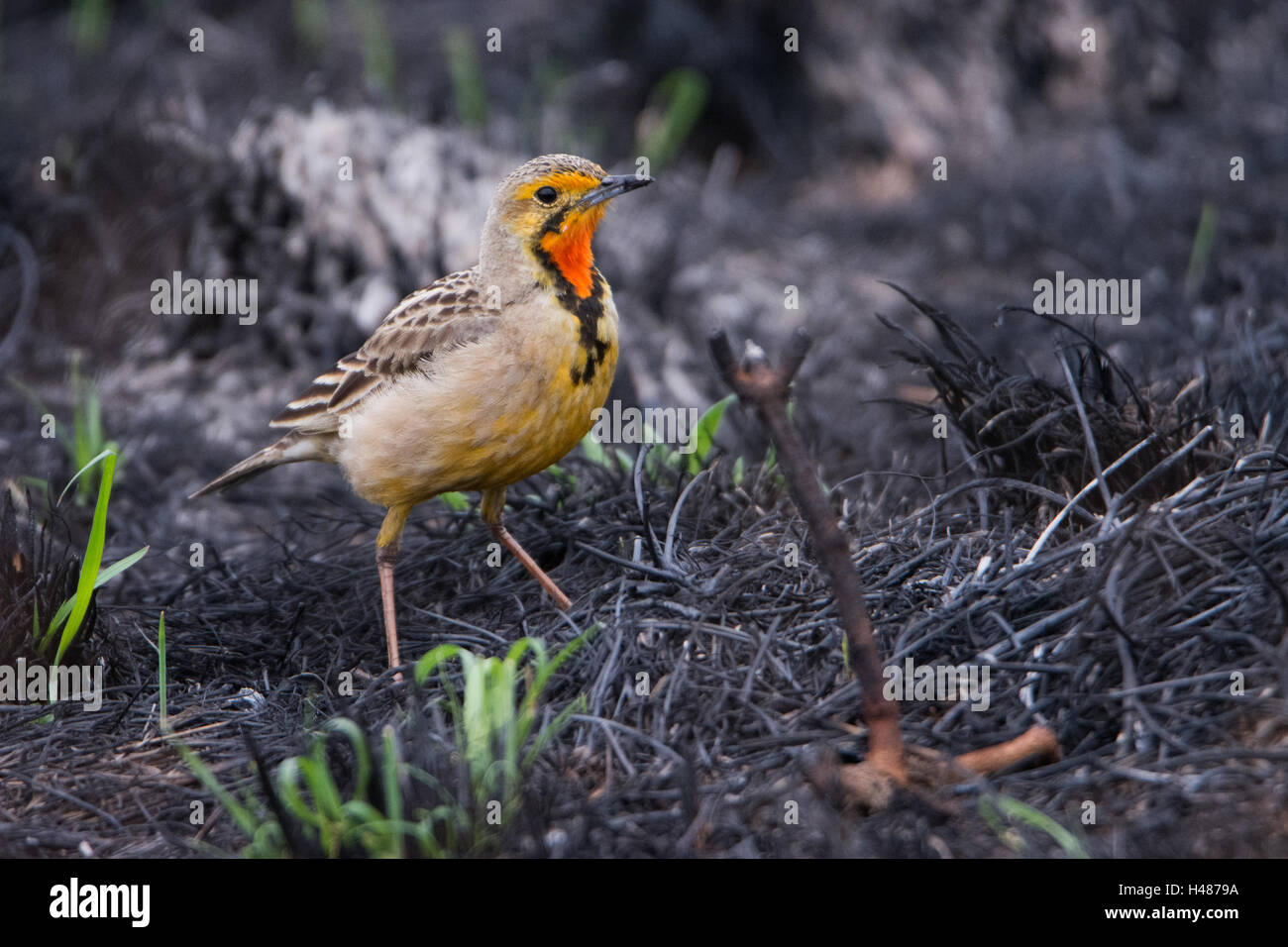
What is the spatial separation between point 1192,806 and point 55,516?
4.18m

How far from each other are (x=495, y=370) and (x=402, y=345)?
0.62 metres

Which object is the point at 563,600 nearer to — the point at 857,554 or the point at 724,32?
the point at 857,554

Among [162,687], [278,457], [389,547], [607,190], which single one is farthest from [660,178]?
[162,687]

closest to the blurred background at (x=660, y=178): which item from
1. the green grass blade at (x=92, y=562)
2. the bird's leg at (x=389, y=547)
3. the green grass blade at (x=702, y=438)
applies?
the green grass blade at (x=702, y=438)

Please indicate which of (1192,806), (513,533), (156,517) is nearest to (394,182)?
(156,517)

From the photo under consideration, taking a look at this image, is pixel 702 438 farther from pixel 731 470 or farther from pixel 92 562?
pixel 92 562

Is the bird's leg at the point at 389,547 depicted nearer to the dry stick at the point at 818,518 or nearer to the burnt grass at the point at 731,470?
the burnt grass at the point at 731,470

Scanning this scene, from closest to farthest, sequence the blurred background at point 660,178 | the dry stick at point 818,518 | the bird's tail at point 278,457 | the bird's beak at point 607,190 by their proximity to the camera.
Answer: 1. the dry stick at point 818,518
2. the bird's beak at point 607,190
3. the bird's tail at point 278,457
4. the blurred background at point 660,178

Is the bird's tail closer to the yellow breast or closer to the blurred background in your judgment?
the yellow breast

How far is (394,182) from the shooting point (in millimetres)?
8305

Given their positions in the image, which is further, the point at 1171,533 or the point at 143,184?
the point at 143,184

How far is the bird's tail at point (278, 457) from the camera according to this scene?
5570 mm

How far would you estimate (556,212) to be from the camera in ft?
16.7

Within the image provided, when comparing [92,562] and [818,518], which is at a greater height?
[92,562]
